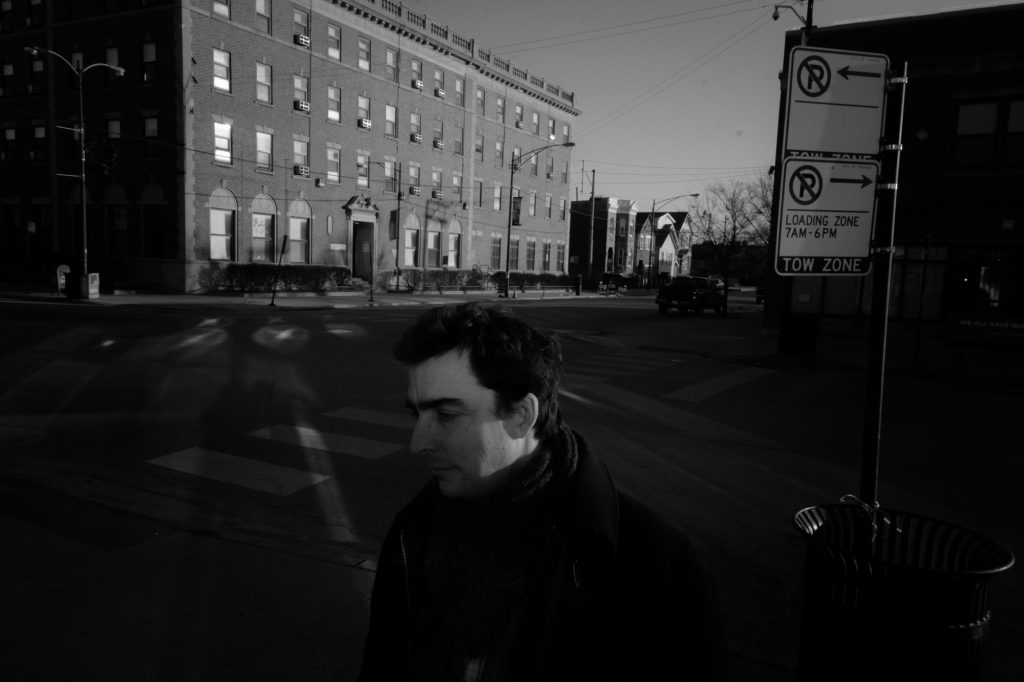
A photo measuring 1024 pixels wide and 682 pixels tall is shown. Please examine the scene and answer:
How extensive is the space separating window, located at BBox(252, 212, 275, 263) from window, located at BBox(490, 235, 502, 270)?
2089 cm

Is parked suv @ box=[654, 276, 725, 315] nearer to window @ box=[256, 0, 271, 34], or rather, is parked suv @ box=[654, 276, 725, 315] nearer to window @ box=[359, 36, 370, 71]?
window @ box=[359, 36, 370, 71]

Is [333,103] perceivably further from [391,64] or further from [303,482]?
[303,482]

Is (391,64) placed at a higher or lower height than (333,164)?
higher

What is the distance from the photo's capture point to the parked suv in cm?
3388

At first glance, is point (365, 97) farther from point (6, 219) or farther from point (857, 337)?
point (857, 337)

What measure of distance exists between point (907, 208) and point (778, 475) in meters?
17.7

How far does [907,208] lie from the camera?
70.1ft

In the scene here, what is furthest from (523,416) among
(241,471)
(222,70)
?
(222,70)

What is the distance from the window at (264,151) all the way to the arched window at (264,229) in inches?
58.8

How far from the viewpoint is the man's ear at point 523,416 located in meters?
1.97

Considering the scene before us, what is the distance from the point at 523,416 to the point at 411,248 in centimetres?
4426

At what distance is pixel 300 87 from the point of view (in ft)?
118

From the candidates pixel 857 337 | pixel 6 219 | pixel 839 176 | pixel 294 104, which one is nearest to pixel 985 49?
pixel 857 337

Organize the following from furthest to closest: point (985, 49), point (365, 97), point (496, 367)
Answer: point (365, 97)
point (985, 49)
point (496, 367)
